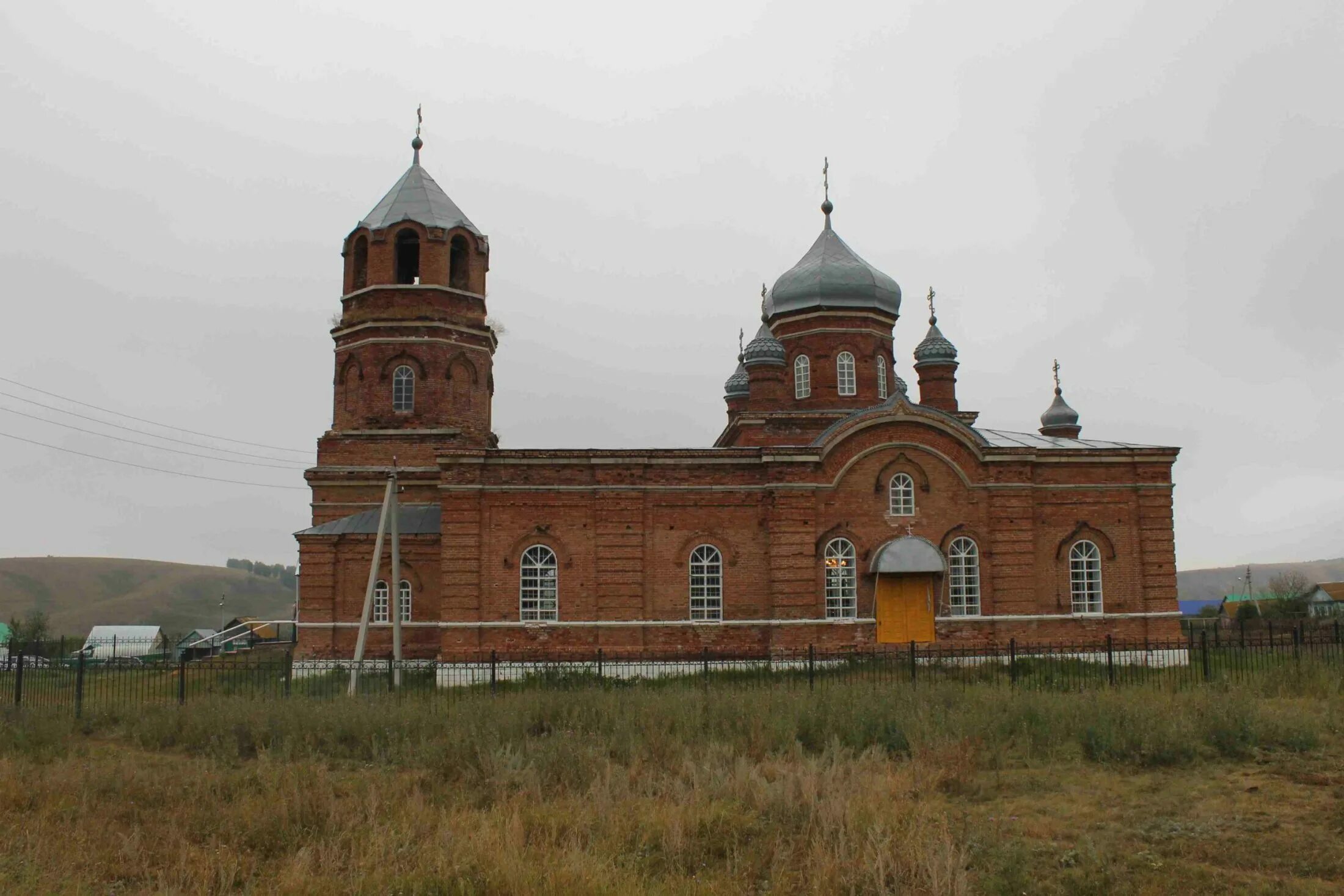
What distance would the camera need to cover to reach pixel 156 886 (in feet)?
27.7

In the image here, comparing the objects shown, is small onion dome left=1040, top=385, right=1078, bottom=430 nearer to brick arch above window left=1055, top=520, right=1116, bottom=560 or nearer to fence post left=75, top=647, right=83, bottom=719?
brick arch above window left=1055, top=520, right=1116, bottom=560

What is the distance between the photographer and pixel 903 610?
77.7ft

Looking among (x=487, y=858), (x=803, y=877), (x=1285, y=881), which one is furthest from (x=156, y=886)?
(x=1285, y=881)

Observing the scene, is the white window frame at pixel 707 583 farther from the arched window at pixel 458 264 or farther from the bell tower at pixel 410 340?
the arched window at pixel 458 264

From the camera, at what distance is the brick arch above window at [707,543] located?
→ 23.8 meters

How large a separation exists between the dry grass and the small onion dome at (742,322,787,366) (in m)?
12.1

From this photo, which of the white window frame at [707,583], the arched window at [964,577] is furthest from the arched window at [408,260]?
the arched window at [964,577]

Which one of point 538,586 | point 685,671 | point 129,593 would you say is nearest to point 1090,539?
point 685,671

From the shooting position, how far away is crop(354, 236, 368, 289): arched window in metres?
28.6

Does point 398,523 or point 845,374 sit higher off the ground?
point 845,374

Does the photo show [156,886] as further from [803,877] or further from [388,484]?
[388,484]

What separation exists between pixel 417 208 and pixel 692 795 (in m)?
21.4

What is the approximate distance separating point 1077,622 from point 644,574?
9464mm

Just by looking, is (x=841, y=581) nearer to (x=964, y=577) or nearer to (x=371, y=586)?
(x=964, y=577)
